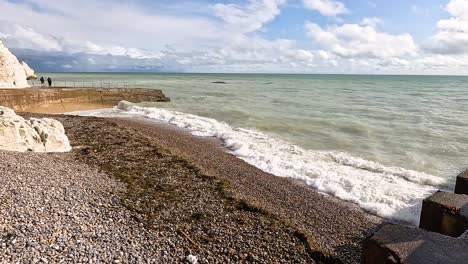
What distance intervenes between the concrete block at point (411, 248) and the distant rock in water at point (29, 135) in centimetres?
1218

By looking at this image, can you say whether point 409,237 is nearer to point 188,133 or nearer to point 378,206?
point 378,206

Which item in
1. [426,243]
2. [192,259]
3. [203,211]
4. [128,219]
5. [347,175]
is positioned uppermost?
[426,243]

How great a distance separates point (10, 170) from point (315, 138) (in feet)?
52.4

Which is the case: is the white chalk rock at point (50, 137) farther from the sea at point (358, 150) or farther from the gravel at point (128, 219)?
the sea at point (358, 150)

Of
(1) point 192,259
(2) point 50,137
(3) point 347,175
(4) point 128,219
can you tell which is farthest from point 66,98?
(1) point 192,259

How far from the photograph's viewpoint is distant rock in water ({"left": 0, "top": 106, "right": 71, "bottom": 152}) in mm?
11031

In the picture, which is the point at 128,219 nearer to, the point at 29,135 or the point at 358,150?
the point at 29,135

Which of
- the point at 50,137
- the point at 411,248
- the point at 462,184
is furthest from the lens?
the point at 50,137

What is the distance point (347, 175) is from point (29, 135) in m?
13.2

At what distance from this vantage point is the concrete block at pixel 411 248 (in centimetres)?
511

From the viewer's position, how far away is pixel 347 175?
480 inches

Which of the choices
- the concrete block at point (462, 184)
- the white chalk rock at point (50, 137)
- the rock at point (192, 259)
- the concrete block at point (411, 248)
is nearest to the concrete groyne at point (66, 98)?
the white chalk rock at point (50, 137)

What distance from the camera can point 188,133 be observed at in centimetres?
1988

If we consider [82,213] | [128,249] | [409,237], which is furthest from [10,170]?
[409,237]
